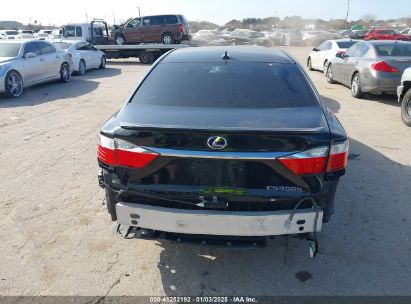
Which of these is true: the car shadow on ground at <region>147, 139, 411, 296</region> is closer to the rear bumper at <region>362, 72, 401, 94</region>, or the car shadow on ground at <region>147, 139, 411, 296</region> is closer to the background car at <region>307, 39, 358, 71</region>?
the rear bumper at <region>362, 72, 401, 94</region>

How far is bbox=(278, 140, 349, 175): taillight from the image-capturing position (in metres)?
2.54

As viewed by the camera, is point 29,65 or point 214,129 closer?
point 214,129

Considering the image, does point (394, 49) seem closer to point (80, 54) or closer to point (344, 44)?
point (344, 44)

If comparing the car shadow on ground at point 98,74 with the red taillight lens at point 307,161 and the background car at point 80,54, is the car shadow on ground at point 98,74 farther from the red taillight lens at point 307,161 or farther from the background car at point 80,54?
the red taillight lens at point 307,161

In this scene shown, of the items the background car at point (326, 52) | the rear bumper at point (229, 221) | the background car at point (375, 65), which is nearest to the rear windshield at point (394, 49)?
the background car at point (375, 65)

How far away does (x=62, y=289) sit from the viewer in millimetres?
2848

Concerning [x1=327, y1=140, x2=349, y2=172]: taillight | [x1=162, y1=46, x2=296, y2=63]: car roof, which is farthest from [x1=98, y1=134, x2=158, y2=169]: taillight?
[x1=162, y1=46, x2=296, y2=63]: car roof

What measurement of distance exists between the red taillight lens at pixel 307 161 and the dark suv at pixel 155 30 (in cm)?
2103

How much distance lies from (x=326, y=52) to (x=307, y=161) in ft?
43.9

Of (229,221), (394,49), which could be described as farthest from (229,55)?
(394,49)

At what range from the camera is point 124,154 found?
8.79ft

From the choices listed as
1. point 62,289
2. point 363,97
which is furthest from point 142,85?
point 363,97

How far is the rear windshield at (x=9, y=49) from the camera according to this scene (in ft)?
36.3

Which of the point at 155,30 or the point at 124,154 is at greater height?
the point at 155,30
